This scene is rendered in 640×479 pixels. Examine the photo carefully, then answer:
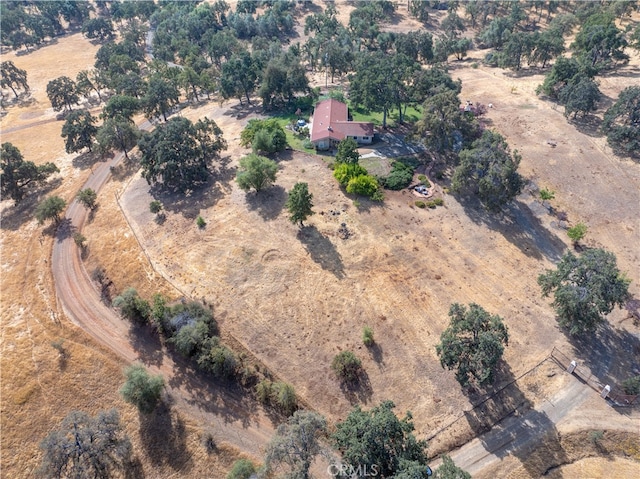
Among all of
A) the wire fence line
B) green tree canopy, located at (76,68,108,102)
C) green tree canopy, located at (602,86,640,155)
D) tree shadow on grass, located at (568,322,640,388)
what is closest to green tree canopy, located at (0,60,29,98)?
green tree canopy, located at (76,68,108,102)

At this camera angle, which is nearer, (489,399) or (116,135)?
(489,399)

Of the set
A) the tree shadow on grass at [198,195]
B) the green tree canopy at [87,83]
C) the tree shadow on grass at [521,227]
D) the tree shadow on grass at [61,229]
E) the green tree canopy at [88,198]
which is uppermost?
the green tree canopy at [87,83]

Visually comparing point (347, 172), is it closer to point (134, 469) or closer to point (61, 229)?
point (61, 229)

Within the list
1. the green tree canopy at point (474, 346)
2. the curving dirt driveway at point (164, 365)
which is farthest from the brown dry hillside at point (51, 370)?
the green tree canopy at point (474, 346)

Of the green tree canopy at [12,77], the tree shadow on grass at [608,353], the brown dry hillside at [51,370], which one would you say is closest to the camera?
the brown dry hillside at [51,370]

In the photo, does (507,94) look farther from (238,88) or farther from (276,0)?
(276,0)

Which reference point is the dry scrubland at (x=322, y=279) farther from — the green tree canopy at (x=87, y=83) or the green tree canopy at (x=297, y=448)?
the green tree canopy at (x=87, y=83)

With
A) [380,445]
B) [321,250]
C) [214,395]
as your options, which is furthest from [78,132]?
[380,445]
